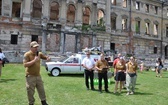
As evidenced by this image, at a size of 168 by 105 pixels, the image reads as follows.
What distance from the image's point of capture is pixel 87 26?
104 feet

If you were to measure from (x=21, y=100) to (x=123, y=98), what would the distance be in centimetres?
438

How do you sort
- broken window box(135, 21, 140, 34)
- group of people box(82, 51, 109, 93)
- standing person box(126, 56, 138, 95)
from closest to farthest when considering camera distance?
group of people box(82, 51, 109, 93)
standing person box(126, 56, 138, 95)
broken window box(135, 21, 140, 34)

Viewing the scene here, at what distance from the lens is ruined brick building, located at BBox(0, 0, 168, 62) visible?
2816 centimetres

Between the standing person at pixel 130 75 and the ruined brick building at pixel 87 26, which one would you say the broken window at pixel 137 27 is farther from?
the standing person at pixel 130 75

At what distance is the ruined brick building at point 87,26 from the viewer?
1109 inches

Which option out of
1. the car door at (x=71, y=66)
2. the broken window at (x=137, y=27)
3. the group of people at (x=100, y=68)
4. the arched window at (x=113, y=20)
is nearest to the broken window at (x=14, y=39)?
the car door at (x=71, y=66)

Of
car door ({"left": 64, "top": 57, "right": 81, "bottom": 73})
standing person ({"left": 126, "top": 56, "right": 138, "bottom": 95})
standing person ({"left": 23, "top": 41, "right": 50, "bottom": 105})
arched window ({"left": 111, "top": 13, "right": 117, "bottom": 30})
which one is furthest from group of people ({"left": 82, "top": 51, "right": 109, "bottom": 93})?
arched window ({"left": 111, "top": 13, "right": 117, "bottom": 30})

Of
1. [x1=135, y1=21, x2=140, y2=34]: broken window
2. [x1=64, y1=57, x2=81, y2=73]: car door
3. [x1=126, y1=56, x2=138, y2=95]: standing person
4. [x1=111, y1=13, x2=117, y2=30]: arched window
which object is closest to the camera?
[x1=126, y1=56, x2=138, y2=95]: standing person

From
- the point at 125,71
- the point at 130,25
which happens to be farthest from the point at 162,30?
the point at 125,71

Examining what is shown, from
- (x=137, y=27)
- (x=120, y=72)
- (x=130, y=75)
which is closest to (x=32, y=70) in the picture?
(x=120, y=72)

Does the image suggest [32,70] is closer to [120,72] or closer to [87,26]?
[120,72]

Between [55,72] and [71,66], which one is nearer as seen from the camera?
[55,72]

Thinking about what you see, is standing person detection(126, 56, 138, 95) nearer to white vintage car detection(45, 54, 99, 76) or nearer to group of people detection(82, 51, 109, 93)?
group of people detection(82, 51, 109, 93)

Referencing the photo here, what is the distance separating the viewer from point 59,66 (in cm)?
1805
